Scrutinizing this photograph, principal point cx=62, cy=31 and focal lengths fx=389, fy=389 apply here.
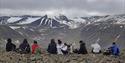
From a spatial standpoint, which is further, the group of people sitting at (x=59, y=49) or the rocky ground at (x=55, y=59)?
the group of people sitting at (x=59, y=49)

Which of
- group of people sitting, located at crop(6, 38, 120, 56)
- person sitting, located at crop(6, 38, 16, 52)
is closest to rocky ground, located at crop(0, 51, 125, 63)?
group of people sitting, located at crop(6, 38, 120, 56)

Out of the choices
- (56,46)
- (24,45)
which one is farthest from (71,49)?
(24,45)

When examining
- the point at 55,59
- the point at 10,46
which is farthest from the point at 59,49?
the point at 55,59

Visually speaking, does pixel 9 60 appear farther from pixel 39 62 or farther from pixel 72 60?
pixel 72 60

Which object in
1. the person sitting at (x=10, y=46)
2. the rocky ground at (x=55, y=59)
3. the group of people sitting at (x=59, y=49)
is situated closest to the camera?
the rocky ground at (x=55, y=59)

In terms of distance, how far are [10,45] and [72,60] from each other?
28.5ft

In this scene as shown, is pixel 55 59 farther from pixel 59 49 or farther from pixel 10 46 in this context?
pixel 10 46

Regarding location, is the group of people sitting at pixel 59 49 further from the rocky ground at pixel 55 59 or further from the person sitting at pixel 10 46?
the rocky ground at pixel 55 59

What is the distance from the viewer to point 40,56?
32.8m

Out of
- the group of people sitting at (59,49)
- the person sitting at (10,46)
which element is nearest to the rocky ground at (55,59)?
the group of people sitting at (59,49)

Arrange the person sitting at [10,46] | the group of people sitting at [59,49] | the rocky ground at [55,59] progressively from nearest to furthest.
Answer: the rocky ground at [55,59] → the group of people sitting at [59,49] → the person sitting at [10,46]

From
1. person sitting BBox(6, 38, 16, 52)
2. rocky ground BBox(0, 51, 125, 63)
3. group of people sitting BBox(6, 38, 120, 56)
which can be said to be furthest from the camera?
person sitting BBox(6, 38, 16, 52)

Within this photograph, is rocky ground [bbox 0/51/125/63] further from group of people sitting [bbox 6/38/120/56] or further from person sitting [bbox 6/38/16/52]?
person sitting [bbox 6/38/16/52]

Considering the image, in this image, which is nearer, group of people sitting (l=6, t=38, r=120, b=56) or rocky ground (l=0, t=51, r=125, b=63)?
rocky ground (l=0, t=51, r=125, b=63)
